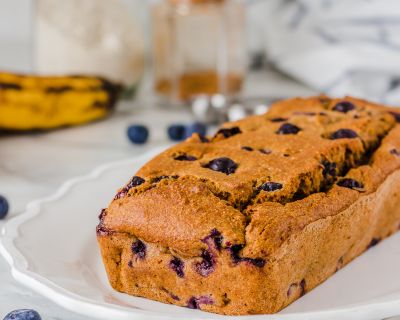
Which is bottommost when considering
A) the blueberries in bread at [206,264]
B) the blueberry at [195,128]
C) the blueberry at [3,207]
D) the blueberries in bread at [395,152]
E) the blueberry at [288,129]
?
the blueberry at [195,128]

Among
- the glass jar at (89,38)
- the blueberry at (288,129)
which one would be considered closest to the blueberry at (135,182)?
the blueberry at (288,129)

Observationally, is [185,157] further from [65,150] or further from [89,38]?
[89,38]

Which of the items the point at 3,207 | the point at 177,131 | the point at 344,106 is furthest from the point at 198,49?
the point at 3,207

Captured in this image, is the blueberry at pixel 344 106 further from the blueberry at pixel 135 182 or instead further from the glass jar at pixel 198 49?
the glass jar at pixel 198 49

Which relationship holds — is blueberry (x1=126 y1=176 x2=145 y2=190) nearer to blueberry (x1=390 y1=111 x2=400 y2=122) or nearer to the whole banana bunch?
blueberry (x1=390 y1=111 x2=400 y2=122)

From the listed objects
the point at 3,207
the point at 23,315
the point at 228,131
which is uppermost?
the point at 228,131

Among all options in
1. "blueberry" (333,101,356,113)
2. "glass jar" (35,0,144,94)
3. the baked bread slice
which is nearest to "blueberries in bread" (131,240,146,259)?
the baked bread slice
